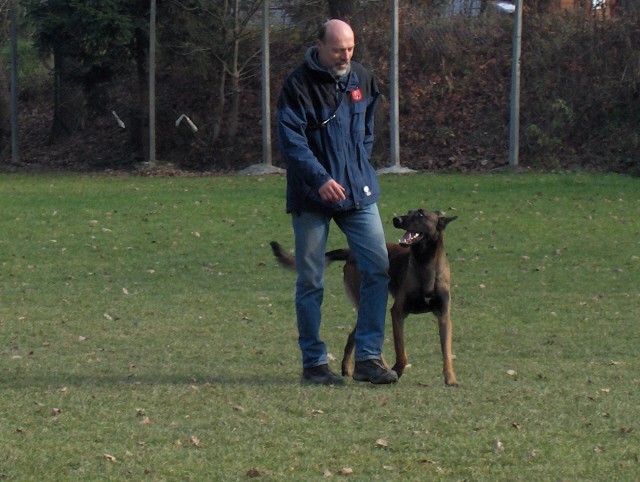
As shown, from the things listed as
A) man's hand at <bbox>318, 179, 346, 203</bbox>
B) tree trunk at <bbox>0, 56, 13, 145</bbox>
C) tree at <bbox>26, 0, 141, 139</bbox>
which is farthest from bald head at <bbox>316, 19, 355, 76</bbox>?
tree trunk at <bbox>0, 56, 13, 145</bbox>

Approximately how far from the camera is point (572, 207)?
20969mm

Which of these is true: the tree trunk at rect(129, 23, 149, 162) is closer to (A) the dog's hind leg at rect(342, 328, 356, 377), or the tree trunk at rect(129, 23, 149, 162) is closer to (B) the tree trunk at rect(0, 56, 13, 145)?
(B) the tree trunk at rect(0, 56, 13, 145)

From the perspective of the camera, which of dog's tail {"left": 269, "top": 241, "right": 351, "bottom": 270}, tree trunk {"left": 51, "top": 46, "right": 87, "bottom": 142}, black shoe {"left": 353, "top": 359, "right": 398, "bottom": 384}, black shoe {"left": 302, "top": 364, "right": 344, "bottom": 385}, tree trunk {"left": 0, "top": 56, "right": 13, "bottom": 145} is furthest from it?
tree trunk {"left": 51, "top": 46, "right": 87, "bottom": 142}

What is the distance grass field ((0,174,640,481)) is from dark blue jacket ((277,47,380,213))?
48.0 inches

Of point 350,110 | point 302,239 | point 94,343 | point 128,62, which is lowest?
point 94,343

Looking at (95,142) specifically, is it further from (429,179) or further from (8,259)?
(8,259)

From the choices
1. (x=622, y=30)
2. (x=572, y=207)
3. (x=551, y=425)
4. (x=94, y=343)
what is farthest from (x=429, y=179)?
(x=551, y=425)

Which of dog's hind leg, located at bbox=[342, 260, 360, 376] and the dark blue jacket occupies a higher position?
the dark blue jacket

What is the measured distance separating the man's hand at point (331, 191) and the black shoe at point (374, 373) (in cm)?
112

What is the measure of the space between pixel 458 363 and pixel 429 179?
19305 mm

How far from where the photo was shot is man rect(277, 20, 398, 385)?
6984mm

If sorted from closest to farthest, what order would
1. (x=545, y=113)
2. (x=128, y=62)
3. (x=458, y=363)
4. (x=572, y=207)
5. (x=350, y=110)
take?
(x=350, y=110)
(x=458, y=363)
(x=572, y=207)
(x=545, y=113)
(x=128, y=62)

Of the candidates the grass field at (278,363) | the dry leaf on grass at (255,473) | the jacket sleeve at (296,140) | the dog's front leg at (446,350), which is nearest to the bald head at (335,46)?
the jacket sleeve at (296,140)

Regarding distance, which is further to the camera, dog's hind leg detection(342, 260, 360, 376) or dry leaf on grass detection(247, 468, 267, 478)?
dog's hind leg detection(342, 260, 360, 376)
